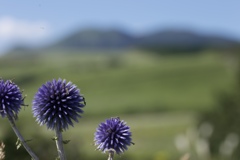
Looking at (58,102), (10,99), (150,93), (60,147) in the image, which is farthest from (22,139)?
(150,93)

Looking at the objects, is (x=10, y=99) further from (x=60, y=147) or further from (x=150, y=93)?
(x=150, y=93)

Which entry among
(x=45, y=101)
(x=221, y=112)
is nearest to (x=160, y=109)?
(x=221, y=112)

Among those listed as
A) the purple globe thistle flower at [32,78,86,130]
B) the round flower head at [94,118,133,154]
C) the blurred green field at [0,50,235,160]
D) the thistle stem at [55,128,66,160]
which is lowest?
the thistle stem at [55,128,66,160]

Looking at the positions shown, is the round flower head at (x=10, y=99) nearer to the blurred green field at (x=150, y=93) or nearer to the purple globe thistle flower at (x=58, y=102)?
the purple globe thistle flower at (x=58, y=102)

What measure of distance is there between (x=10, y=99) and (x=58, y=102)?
443 mm

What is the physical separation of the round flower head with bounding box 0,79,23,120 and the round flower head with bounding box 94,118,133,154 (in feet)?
2.48

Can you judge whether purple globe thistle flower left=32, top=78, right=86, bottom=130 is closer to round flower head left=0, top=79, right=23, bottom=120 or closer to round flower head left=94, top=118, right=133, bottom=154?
round flower head left=0, top=79, right=23, bottom=120

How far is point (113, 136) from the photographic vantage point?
16.6ft

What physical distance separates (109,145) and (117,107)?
447ft

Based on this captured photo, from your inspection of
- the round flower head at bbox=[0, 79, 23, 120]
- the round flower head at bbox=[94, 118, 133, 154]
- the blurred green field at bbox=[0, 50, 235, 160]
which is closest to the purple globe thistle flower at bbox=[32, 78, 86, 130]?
the round flower head at bbox=[0, 79, 23, 120]

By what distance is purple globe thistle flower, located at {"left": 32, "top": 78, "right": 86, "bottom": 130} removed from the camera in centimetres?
498

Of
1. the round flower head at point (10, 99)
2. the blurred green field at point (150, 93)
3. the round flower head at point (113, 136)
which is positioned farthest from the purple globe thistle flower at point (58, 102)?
the blurred green field at point (150, 93)

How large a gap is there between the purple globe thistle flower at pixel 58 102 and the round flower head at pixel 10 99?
0.57 feet

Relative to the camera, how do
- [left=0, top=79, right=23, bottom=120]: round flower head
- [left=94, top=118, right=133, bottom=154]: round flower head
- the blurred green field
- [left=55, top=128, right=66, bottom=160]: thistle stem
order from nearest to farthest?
[left=55, top=128, right=66, bottom=160]: thistle stem
[left=0, top=79, right=23, bottom=120]: round flower head
[left=94, top=118, right=133, bottom=154]: round flower head
the blurred green field
